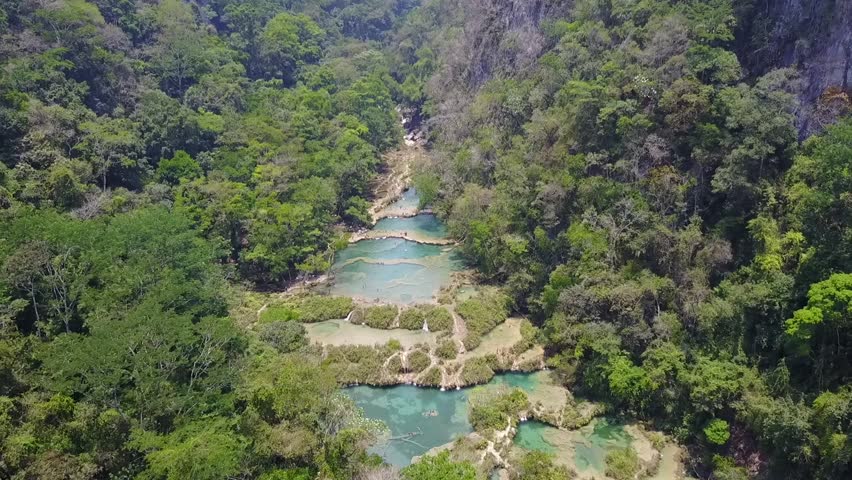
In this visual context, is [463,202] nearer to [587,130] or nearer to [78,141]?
[587,130]

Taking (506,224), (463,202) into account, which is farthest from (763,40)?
(463,202)

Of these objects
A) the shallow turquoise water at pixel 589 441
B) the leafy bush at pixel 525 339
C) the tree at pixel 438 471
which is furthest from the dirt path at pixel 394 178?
the tree at pixel 438 471

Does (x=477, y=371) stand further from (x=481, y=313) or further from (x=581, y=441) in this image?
(x=581, y=441)

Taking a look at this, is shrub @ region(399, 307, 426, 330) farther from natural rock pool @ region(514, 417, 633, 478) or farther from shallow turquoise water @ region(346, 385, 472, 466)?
natural rock pool @ region(514, 417, 633, 478)

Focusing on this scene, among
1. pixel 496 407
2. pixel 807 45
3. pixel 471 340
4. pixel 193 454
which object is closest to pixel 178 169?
pixel 471 340

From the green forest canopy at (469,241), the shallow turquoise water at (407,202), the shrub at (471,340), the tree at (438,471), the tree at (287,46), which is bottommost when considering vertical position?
the shrub at (471,340)

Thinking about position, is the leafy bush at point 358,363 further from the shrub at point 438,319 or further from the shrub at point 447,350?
the shrub at point 438,319

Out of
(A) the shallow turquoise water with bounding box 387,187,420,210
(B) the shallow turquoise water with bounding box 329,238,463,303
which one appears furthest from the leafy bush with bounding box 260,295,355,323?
(A) the shallow turquoise water with bounding box 387,187,420,210
